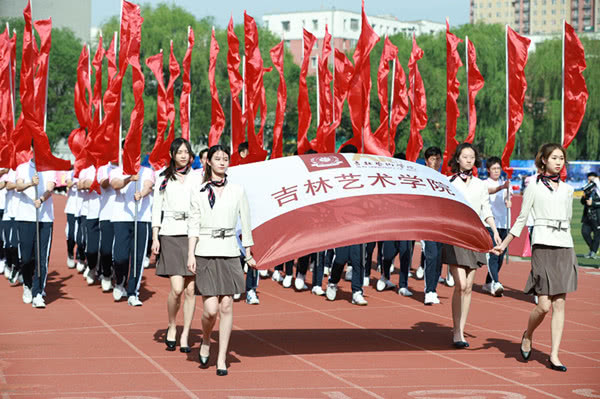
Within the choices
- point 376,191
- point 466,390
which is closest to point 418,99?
point 376,191

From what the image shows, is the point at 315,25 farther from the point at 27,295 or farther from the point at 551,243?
the point at 551,243

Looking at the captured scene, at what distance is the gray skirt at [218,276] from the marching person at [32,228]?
4522mm

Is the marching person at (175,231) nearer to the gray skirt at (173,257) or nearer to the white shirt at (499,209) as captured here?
the gray skirt at (173,257)

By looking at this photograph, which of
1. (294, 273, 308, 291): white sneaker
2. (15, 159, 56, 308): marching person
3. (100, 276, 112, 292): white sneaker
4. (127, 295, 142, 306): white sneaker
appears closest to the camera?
(127, 295, 142, 306): white sneaker

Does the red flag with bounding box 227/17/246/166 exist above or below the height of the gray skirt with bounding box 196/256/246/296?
above

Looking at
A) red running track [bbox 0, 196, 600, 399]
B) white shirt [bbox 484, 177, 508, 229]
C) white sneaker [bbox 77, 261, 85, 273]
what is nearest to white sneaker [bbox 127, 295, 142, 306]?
red running track [bbox 0, 196, 600, 399]

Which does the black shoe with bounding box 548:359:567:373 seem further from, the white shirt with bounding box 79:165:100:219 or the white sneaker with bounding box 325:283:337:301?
the white shirt with bounding box 79:165:100:219

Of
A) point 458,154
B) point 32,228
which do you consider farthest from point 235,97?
point 458,154

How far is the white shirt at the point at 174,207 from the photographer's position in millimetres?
8938

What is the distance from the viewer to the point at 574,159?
5356 centimetres

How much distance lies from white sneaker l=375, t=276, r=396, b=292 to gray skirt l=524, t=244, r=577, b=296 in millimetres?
5260

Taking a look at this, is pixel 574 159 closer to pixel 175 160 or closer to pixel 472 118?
pixel 472 118

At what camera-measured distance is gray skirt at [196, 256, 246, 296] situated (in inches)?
300

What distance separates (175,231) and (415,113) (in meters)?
8.96
